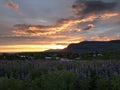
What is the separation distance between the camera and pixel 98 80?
11.2m

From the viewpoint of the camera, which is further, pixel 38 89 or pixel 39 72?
pixel 39 72

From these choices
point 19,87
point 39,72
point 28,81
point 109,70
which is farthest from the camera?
point 39,72

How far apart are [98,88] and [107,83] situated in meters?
0.44

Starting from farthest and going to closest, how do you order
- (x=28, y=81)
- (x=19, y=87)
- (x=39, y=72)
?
(x=39, y=72)
(x=28, y=81)
(x=19, y=87)

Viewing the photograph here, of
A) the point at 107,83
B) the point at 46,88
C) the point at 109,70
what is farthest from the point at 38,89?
the point at 109,70

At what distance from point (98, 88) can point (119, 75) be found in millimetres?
902

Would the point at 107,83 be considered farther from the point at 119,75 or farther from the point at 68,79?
the point at 68,79

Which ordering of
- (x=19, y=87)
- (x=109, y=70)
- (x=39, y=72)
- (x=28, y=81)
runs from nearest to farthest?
(x=19, y=87) < (x=28, y=81) < (x=109, y=70) < (x=39, y=72)

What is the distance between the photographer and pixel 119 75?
10828 millimetres

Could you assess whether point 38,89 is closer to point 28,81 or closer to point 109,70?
point 28,81

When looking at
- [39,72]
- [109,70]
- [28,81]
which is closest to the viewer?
[28,81]

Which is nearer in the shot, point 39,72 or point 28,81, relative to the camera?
point 28,81

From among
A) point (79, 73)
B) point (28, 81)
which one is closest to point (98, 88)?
point (79, 73)

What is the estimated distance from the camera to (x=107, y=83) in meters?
10.8
